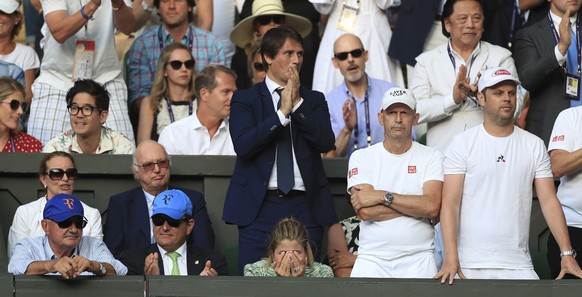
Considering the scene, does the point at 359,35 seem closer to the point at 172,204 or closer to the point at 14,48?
the point at 14,48

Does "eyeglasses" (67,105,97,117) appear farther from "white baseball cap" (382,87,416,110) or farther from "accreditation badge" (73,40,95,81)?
"white baseball cap" (382,87,416,110)

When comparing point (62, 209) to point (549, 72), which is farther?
point (549, 72)

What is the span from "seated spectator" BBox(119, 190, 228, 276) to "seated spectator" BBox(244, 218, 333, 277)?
414 mm

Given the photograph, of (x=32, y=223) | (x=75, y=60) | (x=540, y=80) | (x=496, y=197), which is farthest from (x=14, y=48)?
(x=496, y=197)

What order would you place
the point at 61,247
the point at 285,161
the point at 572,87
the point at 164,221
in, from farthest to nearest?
the point at 572,87
the point at 285,161
the point at 164,221
the point at 61,247

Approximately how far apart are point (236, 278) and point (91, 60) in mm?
3875

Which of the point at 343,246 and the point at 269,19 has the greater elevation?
the point at 269,19

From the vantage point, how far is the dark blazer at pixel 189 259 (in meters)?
9.82

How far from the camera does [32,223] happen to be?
409 inches

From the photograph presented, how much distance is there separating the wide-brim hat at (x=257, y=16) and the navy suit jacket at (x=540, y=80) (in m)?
2.31

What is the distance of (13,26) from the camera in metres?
12.7

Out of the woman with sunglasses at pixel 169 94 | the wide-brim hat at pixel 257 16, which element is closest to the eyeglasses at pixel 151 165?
the woman with sunglasses at pixel 169 94

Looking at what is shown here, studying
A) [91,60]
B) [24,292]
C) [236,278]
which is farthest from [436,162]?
[91,60]

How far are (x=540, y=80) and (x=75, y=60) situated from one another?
13.0ft
